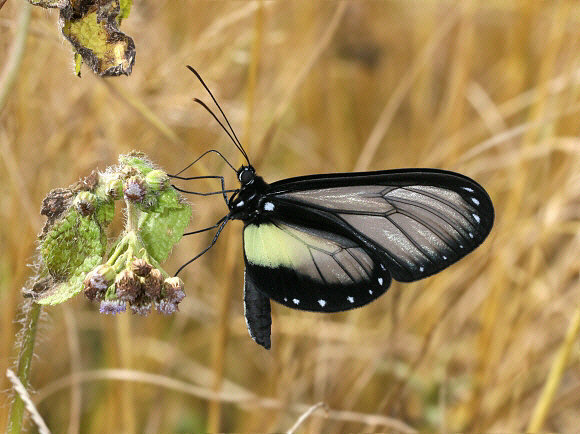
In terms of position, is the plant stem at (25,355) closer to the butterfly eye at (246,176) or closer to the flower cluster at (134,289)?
the flower cluster at (134,289)

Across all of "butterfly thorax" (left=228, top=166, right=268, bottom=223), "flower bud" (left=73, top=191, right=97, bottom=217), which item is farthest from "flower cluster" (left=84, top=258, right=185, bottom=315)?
"butterfly thorax" (left=228, top=166, right=268, bottom=223)

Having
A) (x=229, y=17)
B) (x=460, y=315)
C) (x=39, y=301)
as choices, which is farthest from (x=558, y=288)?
(x=39, y=301)

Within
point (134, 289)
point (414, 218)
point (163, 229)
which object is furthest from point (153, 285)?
Answer: point (414, 218)

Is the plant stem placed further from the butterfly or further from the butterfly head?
the butterfly head

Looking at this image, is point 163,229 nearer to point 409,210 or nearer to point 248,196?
point 248,196

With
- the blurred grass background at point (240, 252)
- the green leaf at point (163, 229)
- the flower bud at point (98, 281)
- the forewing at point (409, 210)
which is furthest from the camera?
the blurred grass background at point (240, 252)

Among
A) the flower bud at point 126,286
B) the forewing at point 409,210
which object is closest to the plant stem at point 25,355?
the flower bud at point 126,286
